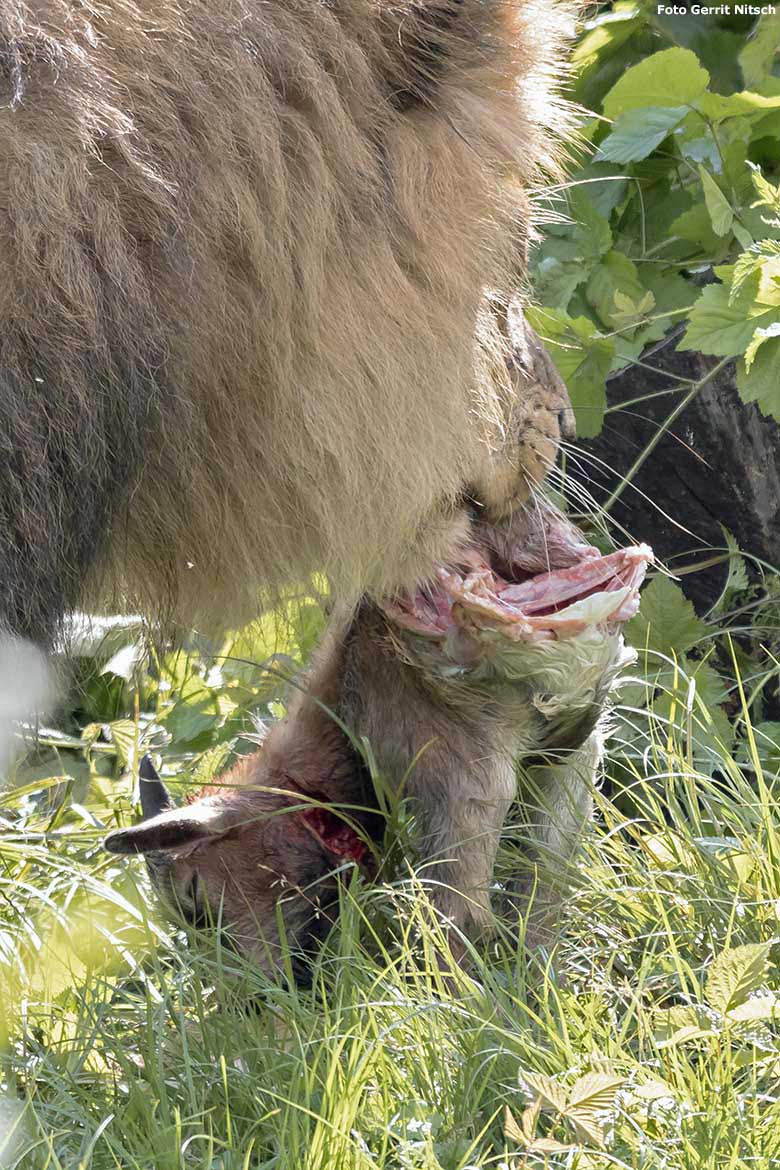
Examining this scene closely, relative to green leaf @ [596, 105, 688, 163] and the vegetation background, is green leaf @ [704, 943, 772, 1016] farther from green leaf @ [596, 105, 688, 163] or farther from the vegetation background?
green leaf @ [596, 105, 688, 163]

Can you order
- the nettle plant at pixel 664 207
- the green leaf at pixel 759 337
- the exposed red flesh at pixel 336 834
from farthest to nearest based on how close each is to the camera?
the nettle plant at pixel 664 207
the green leaf at pixel 759 337
the exposed red flesh at pixel 336 834

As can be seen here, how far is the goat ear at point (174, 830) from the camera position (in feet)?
8.07

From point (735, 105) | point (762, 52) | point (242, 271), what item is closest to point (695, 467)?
point (735, 105)

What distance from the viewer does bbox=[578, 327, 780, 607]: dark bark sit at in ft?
11.7

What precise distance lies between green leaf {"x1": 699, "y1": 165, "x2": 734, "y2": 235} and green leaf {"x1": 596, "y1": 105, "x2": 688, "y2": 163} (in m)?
0.18

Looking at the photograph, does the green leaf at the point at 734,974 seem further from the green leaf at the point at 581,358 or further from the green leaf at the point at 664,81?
the green leaf at the point at 664,81

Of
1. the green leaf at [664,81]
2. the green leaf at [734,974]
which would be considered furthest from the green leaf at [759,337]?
the green leaf at [734,974]

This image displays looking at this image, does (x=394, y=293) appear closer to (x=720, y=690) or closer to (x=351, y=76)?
(x=351, y=76)

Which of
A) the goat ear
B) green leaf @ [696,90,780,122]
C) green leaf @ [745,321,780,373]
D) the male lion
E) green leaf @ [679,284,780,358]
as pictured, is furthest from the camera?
green leaf @ [696,90,780,122]

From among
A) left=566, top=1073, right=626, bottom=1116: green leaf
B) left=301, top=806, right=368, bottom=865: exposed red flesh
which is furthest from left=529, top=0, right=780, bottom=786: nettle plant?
left=566, top=1073, right=626, bottom=1116: green leaf

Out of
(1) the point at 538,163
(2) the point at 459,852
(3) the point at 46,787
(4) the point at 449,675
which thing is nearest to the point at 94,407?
(1) the point at 538,163

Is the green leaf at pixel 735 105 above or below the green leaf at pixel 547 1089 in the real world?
above

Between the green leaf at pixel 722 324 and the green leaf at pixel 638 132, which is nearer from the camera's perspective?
the green leaf at pixel 722 324

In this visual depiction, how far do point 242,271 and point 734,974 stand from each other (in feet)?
3.64
